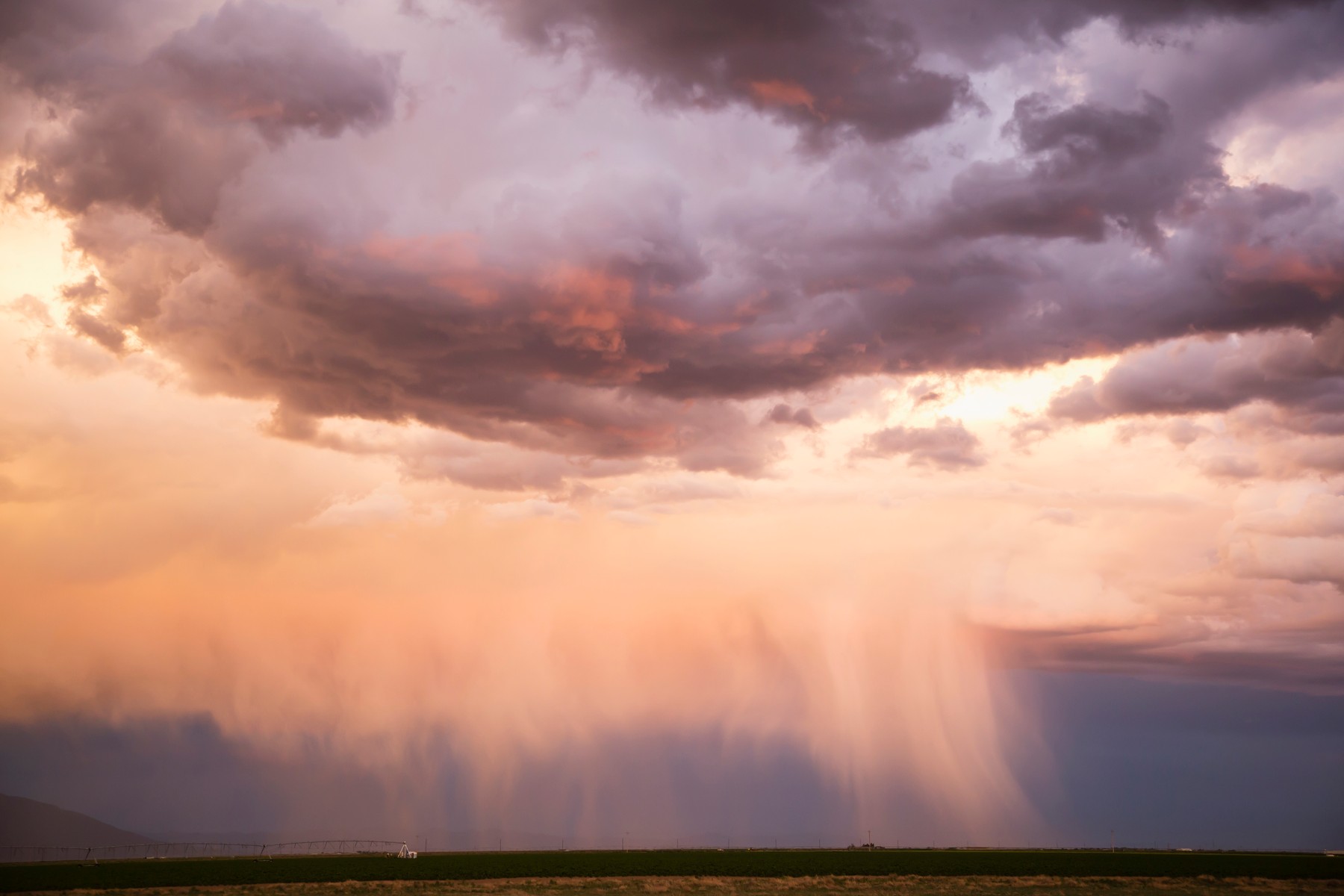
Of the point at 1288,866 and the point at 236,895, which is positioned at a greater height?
the point at 236,895

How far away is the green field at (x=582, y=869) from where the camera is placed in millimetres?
122438

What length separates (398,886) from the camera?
365 feet

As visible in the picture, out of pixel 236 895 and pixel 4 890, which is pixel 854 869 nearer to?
pixel 236 895

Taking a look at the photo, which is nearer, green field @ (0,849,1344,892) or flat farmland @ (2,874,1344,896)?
flat farmland @ (2,874,1344,896)

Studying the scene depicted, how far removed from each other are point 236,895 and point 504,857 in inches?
3120

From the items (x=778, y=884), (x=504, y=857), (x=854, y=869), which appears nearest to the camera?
(x=778, y=884)

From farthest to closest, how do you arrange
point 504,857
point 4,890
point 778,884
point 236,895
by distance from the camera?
point 504,857, point 778,884, point 4,890, point 236,895

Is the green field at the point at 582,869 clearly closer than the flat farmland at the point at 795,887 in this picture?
No

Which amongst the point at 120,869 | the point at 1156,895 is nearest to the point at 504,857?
the point at 120,869

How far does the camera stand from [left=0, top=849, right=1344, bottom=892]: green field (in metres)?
122

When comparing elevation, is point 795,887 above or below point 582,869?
above

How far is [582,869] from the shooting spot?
5640 inches

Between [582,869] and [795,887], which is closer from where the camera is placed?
[795,887]

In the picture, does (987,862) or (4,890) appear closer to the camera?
(4,890)
